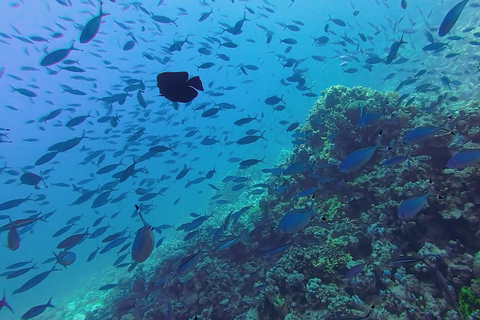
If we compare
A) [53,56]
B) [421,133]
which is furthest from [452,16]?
[53,56]

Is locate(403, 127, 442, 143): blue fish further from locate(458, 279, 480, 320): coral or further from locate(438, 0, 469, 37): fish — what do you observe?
locate(458, 279, 480, 320): coral

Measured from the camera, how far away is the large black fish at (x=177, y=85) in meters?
2.47

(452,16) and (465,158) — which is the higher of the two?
(452,16)

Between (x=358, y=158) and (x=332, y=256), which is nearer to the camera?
(x=358, y=158)

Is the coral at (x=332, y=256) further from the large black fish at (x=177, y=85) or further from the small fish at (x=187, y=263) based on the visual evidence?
the large black fish at (x=177, y=85)

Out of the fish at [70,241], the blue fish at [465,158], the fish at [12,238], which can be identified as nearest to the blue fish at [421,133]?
the blue fish at [465,158]

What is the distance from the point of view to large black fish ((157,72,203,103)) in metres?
2.47

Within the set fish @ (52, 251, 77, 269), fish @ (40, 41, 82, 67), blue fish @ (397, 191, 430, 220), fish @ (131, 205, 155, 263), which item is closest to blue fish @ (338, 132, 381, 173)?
blue fish @ (397, 191, 430, 220)

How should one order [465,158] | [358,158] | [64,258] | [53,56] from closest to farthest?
[465,158], [358,158], [64,258], [53,56]

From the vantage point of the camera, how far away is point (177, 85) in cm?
250

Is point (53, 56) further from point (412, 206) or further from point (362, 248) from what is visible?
point (362, 248)

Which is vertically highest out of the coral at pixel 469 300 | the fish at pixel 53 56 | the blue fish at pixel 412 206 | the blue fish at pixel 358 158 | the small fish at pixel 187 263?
the fish at pixel 53 56

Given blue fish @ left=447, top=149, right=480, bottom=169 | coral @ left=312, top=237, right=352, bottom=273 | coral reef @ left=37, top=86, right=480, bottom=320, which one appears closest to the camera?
blue fish @ left=447, top=149, right=480, bottom=169

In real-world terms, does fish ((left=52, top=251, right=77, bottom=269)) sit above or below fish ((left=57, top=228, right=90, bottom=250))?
below
